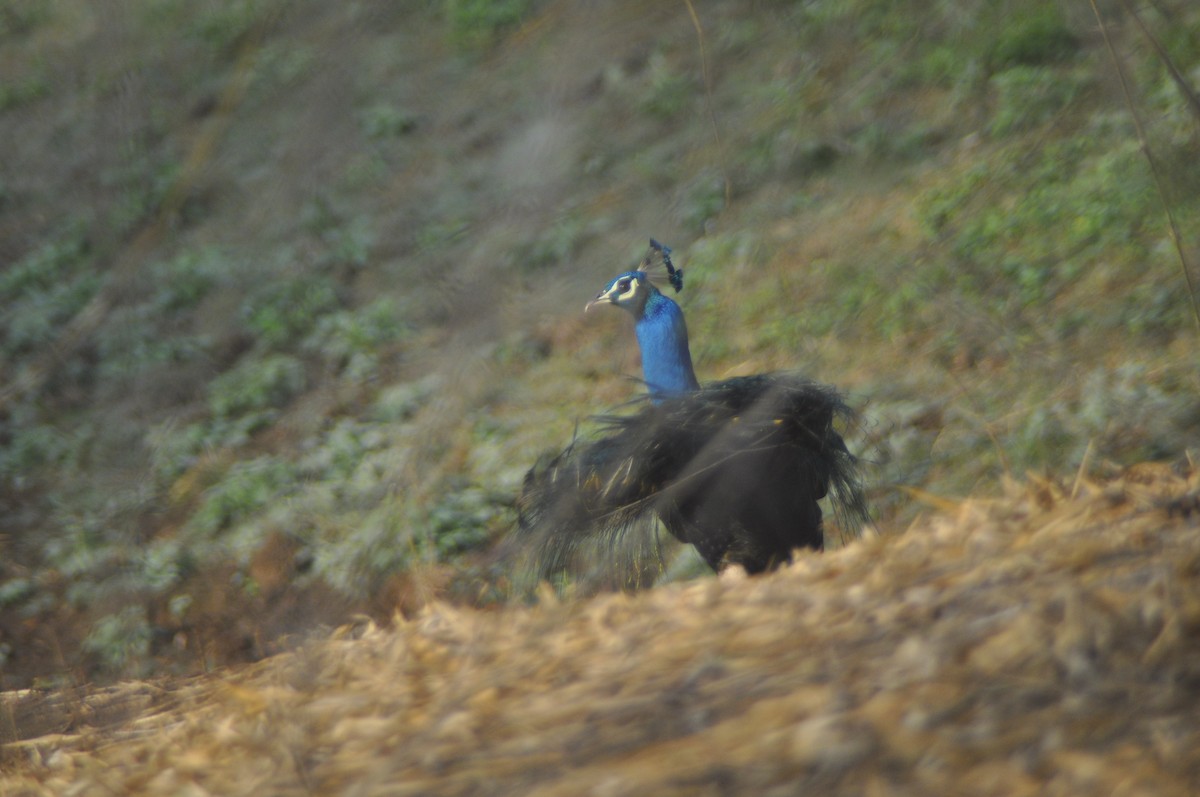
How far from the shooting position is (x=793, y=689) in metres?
2.01

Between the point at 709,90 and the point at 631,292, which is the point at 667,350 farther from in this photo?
the point at 709,90

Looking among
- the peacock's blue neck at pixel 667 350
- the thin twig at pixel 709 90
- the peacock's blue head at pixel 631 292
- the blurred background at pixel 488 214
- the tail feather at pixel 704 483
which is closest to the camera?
the blurred background at pixel 488 214

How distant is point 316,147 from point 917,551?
1.54m

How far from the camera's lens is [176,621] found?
21.4 feet

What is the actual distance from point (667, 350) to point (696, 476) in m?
0.88

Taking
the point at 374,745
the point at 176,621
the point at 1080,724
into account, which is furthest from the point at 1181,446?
the point at 176,621

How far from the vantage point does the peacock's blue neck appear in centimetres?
443

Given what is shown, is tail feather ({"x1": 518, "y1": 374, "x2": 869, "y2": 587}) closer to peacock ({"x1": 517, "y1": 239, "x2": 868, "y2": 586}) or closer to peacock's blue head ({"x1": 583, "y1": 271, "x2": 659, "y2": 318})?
peacock ({"x1": 517, "y1": 239, "x2": 868, "y2": 586})

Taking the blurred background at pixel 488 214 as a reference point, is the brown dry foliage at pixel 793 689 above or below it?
below

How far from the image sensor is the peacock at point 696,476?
3.62 m

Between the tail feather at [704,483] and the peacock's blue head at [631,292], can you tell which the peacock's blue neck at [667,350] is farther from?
the tail feather at [704,483]

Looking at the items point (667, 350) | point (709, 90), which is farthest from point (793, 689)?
point (667, 350)

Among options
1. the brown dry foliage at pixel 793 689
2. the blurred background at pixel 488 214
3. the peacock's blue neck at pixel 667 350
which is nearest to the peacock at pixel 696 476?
the peacock's blue neck at pixel 667 350

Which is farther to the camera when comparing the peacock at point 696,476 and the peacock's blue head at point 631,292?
the peacock's blue head at point 631,292
